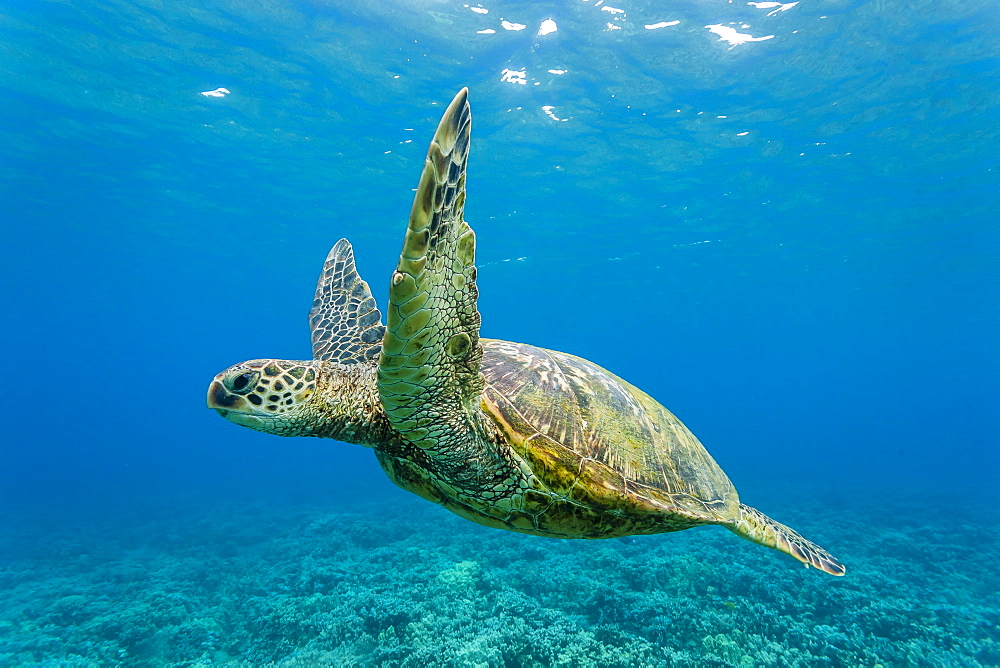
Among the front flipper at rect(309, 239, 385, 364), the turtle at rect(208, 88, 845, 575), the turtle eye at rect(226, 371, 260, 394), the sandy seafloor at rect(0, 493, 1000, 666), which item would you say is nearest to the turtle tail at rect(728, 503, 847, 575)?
the turtle at rect(208, 88, 845, 575)

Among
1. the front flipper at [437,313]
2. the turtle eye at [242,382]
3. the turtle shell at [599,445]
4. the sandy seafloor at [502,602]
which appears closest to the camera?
the front flipper at [437,313]

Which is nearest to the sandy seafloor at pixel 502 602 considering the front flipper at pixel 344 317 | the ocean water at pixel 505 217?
the ocean water at pixel 505 217

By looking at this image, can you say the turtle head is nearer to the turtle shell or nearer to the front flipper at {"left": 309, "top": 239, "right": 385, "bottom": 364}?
the front flipper at {"left": 309, "top": 239, "right": 385, "bottom": 364}

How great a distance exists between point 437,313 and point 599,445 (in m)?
1.63

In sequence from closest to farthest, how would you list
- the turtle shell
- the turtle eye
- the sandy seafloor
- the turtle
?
1. the turtle
2. the turtle eye
3. the turtle shell
4. the sandy seafloor

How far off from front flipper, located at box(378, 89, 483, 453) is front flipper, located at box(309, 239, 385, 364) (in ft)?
4.08

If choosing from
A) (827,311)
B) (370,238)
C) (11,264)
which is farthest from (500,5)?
(827,311)

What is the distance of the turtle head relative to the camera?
105 inches

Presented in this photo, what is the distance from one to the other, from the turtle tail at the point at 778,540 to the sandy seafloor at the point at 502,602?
2.14 metres

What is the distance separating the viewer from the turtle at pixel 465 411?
6.34ft

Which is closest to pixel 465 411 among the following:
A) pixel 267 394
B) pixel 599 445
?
pixel 599 445

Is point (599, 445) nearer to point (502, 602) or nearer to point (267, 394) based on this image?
point (267, 394)

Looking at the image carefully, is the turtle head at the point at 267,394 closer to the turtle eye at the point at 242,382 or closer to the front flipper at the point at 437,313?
the turtle eye at the point at 242,382

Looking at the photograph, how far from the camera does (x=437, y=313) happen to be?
203 centimetres
